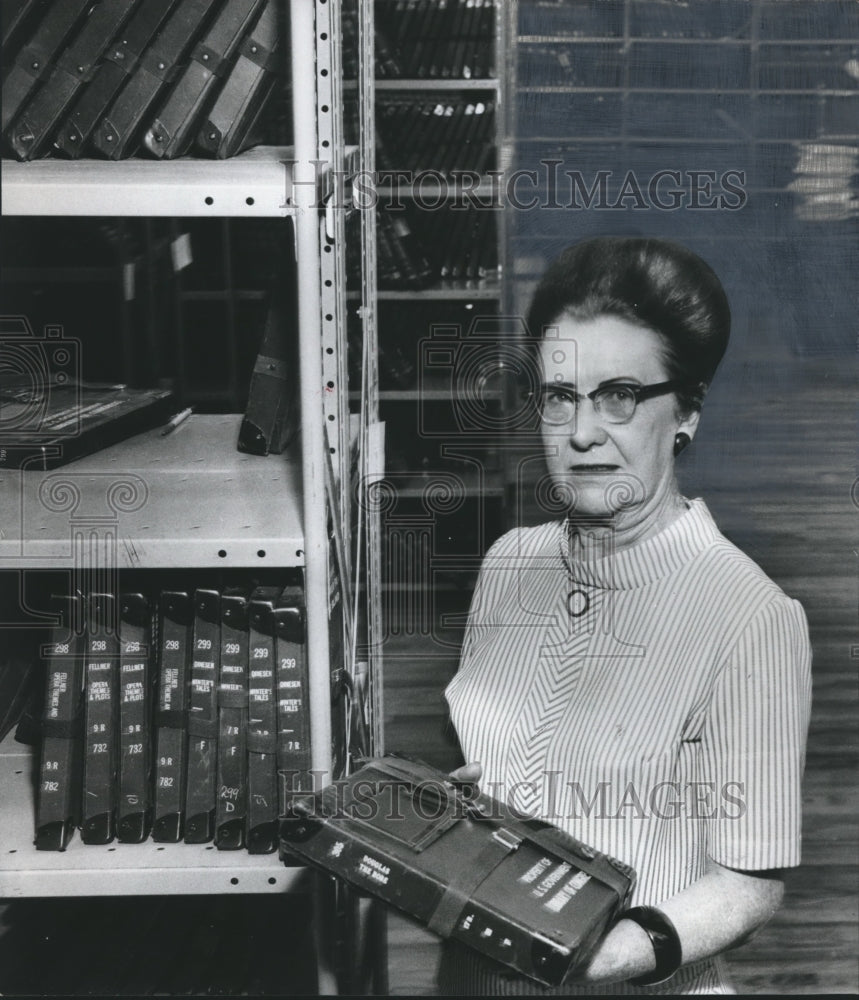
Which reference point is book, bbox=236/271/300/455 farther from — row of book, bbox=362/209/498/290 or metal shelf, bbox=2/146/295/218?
row of book, bbox=362/209/498/290

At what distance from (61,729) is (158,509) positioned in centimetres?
30

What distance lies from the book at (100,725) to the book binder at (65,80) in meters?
0.51

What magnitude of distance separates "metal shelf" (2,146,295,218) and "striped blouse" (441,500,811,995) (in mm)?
600

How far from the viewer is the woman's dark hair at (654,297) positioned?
120 cm

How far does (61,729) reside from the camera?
123 centimetres

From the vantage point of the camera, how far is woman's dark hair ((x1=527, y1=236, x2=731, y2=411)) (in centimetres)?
120

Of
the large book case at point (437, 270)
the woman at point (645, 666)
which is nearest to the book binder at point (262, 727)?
the woman at point (645, 666)

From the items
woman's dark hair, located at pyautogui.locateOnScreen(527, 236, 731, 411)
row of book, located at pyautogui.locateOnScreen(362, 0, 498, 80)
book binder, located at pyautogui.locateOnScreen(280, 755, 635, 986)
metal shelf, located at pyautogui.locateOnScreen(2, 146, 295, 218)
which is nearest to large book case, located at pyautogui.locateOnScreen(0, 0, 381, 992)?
metal shelf, located at pyautogui.locateOnScreen(2, 146, 295, 218)

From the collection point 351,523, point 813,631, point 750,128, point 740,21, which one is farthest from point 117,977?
point 813,631

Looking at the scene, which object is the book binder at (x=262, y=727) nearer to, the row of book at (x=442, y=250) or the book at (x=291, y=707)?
the book at (x=291, y=707)

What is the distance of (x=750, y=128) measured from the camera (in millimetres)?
1426

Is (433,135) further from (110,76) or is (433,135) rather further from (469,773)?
(469,773)

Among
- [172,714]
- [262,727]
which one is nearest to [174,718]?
[172,714]

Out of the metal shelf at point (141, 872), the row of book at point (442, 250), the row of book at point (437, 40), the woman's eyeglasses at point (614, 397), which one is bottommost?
the metal shelf at point (141, 872)
